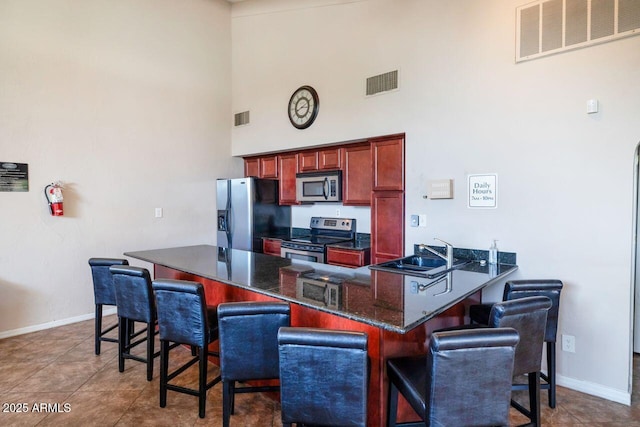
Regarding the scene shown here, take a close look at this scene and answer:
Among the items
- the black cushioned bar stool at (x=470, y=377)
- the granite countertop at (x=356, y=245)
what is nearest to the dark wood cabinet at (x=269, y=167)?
the granite countertop at (x=356, y=245)

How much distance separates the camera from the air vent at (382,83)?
11.8 ft

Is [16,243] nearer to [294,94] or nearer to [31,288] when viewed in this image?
[31,288]

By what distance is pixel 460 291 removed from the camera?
198 centimetres

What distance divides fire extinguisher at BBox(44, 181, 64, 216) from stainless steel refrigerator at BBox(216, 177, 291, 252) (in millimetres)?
1961

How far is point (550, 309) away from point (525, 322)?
807 mm

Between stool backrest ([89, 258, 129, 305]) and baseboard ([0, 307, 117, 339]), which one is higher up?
stool backrest ([89, 258, 129, 305])

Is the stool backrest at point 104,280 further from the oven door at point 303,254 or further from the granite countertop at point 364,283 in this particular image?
the oven door at point 303,254

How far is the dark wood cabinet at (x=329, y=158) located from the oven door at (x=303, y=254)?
3.61 ft

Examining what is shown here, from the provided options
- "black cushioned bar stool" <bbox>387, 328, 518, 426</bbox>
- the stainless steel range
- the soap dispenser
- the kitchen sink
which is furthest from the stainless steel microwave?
"black cushioned bar stool" <bbox>387, 328, 518, 426</bbox>

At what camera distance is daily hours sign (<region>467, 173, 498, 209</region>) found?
2965 mm

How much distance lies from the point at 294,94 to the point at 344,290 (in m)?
3.32

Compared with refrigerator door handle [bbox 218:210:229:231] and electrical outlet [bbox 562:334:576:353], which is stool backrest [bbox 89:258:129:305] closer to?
refrigerator door handle [bbox 218:210:229:231]

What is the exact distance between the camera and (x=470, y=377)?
1289 millimetres

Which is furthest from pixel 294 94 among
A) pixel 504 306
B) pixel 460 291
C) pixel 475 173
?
pixel 504 306
